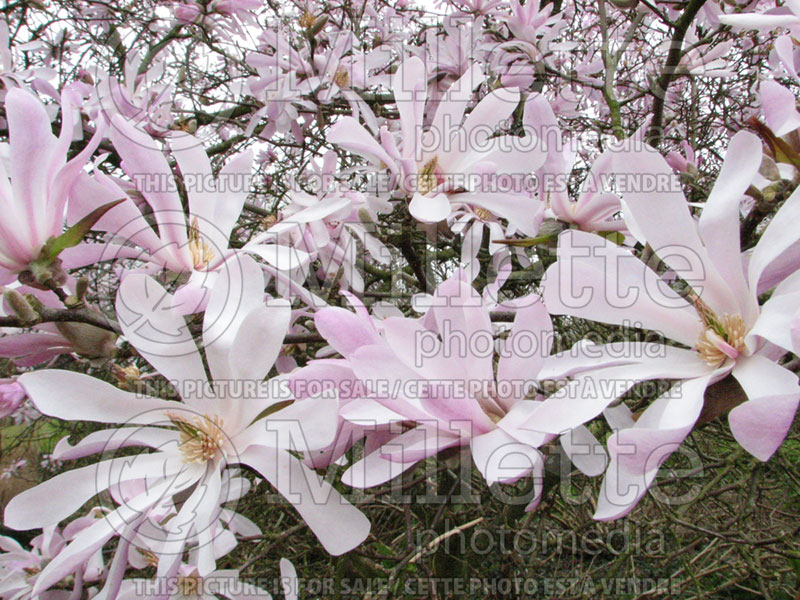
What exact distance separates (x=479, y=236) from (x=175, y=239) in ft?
1.55

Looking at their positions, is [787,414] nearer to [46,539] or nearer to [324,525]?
[324,525]

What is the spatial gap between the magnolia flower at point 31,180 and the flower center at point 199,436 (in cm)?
19

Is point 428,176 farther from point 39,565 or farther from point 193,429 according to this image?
point 39,565

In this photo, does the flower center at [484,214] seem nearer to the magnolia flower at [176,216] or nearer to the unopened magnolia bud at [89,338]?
the magnolia flower at [176,216]

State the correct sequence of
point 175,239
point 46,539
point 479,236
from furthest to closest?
point 46,539, point 479,236, point 175,239

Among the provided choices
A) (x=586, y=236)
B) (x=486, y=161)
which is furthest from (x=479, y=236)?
(x=586, y=236)

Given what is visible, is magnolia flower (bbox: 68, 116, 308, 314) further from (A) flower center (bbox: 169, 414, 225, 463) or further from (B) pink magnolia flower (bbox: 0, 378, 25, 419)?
(B) pink magnolia flower (bbox: 0, 378, 25, 419)

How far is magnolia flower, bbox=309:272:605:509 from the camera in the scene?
1.24ft

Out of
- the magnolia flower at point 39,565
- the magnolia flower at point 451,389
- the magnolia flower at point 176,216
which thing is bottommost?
the magnolia flower at point 39,565

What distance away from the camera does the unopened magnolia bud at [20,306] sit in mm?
448

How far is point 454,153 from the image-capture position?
Answer: 726mm

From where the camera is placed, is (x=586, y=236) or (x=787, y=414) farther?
(x=586, y=236)

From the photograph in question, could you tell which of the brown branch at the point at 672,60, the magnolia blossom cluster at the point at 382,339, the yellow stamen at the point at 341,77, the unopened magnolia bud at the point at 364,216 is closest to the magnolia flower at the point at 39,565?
the magnolia blossom cluster at the point at 382,339

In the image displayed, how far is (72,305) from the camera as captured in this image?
1.64 feet
